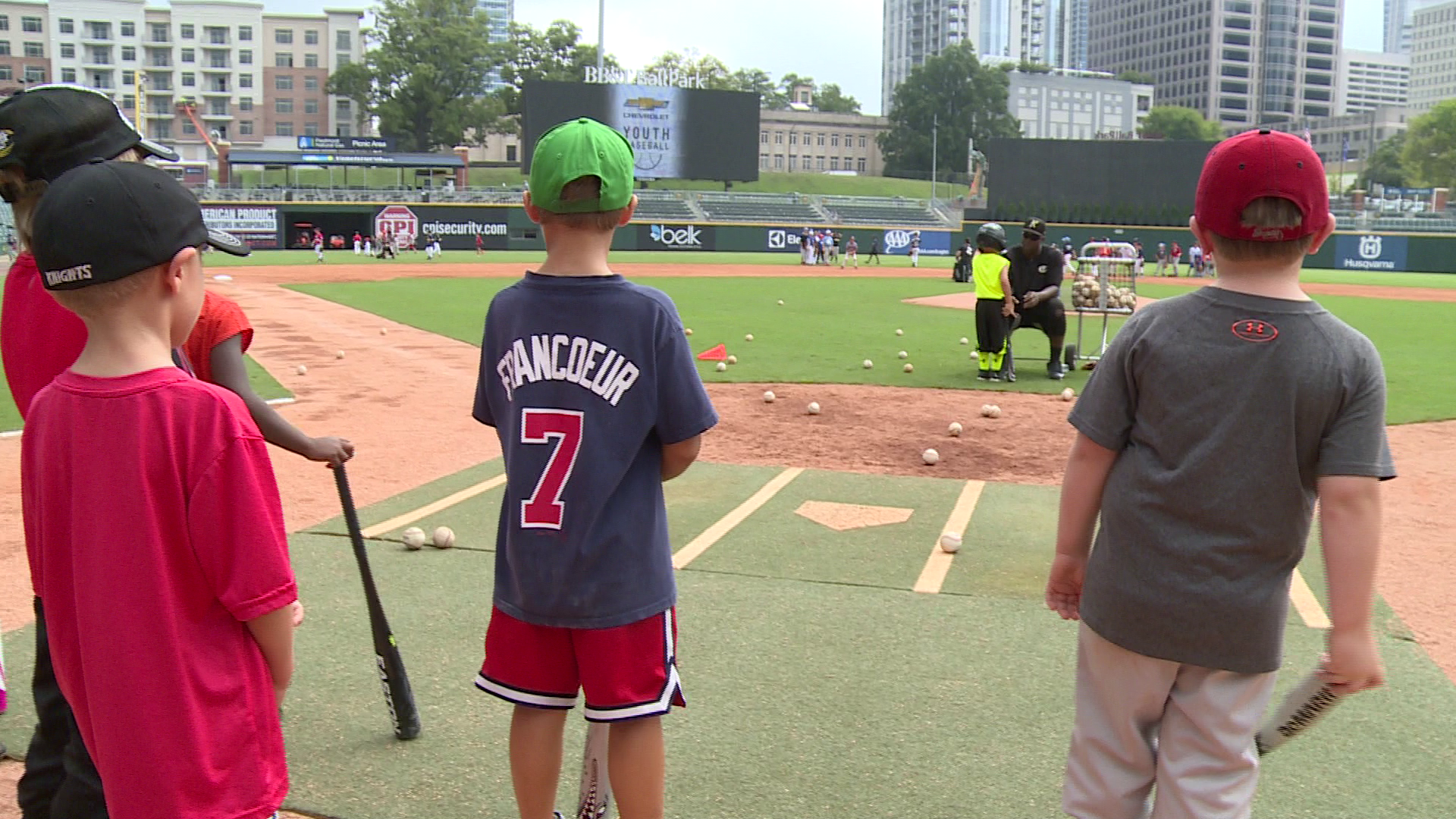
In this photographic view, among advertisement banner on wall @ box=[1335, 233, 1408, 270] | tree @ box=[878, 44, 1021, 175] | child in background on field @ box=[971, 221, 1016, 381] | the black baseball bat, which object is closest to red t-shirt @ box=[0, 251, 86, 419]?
the black baseball bat

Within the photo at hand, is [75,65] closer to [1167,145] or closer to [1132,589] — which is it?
[1167,145]

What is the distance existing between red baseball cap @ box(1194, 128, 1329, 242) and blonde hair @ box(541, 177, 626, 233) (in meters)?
1.36

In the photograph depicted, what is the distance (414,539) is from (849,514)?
2.57 metres

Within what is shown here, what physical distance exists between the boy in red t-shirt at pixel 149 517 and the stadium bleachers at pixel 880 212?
6661cm

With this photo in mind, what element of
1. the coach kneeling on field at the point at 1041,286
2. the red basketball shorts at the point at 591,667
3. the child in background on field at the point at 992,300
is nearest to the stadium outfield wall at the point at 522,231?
the coach kneeling on field at the point at 1041,286

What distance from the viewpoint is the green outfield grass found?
13695 mm

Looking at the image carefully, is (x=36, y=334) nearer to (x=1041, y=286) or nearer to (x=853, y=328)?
(x=1041, y=286)

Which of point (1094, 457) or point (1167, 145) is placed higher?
point (1167, 145)

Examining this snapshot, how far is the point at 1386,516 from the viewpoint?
737 cm

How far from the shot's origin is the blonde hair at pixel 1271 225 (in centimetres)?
255

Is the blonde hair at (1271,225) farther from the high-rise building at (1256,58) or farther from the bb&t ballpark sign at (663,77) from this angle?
the high-rise building at (1256,58)

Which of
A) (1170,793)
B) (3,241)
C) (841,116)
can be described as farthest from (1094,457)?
(841,116)

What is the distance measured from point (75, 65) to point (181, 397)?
136m

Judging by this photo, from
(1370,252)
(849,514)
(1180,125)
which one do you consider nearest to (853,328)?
(849,514)
